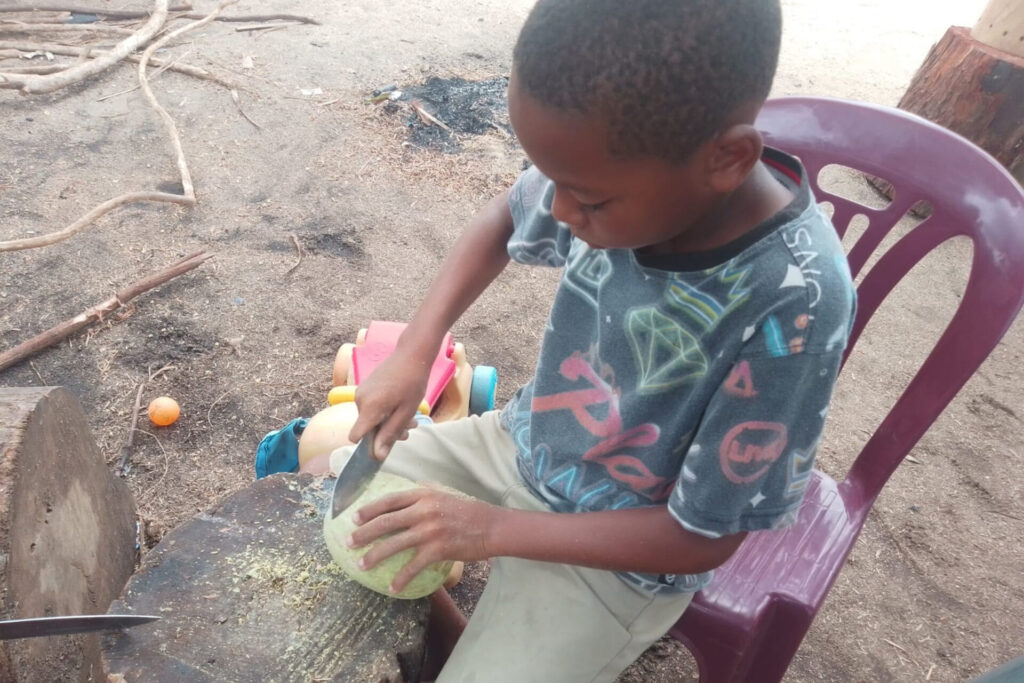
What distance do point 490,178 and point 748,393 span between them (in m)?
3.05

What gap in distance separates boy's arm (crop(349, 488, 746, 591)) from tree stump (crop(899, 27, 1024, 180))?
367 cm

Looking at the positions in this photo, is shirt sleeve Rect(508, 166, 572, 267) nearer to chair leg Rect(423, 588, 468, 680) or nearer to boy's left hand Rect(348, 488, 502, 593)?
boy's left hand Rect(348, 488, 502, 593)

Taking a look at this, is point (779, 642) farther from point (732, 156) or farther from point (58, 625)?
point (58, 625)

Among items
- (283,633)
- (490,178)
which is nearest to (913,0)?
(490,178)

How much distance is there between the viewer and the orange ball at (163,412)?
2.43 m

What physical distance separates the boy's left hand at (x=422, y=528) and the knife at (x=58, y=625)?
40cm

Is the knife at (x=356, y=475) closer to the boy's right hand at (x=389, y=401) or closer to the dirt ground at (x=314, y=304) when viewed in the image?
the boy's right hand at (x=389, y=401)

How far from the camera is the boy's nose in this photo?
41.1 inches

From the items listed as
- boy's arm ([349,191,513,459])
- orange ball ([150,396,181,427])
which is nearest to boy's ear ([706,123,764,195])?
boy's arm ([349,191,513,459])

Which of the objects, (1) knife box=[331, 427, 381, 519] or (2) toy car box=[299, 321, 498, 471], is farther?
(2) toy car box=[299, 321, 498, 471]

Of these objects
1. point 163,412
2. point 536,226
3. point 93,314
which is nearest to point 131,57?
point 93,314

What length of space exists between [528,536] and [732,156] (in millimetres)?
656

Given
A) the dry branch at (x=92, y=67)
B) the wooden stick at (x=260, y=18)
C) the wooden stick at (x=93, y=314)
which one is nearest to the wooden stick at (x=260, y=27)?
the wooden stick at (x=260, y=18)

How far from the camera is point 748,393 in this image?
3.50 feet
